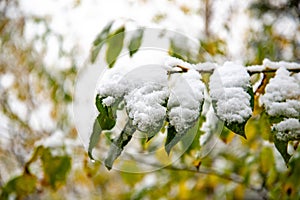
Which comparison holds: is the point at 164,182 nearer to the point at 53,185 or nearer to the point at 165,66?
the point at 53,185

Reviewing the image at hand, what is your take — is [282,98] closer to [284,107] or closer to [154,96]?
[284,107]

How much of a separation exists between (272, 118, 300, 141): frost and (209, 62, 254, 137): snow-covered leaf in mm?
49

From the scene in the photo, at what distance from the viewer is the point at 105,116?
0.42 meters

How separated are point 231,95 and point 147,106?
10 cm

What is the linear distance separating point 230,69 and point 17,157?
1635mm

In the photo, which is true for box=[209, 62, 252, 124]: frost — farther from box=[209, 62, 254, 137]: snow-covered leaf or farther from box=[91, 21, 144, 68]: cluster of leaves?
box=[91, 21, 144, 68]: cluster of leaves

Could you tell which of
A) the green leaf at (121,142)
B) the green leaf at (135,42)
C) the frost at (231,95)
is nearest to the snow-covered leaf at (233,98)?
the frost at (231,95)

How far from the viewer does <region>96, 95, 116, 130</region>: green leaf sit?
0.42m

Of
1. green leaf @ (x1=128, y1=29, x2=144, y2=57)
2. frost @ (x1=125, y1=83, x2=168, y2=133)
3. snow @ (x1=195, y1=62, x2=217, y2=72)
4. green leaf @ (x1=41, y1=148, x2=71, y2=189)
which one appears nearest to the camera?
frost @ (x1=125, y1=83, x2=168, y2=133)

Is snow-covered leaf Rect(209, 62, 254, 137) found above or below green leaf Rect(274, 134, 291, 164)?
above

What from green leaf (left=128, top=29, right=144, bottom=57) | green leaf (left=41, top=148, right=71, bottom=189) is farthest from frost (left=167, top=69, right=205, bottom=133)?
green leaf (left=41, top=148, right=71, bottom=189)

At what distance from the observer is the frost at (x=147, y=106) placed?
1.24 feet

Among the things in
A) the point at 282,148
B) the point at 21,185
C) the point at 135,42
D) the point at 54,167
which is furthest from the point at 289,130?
the point at 21,185

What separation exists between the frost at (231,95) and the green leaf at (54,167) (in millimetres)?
565
